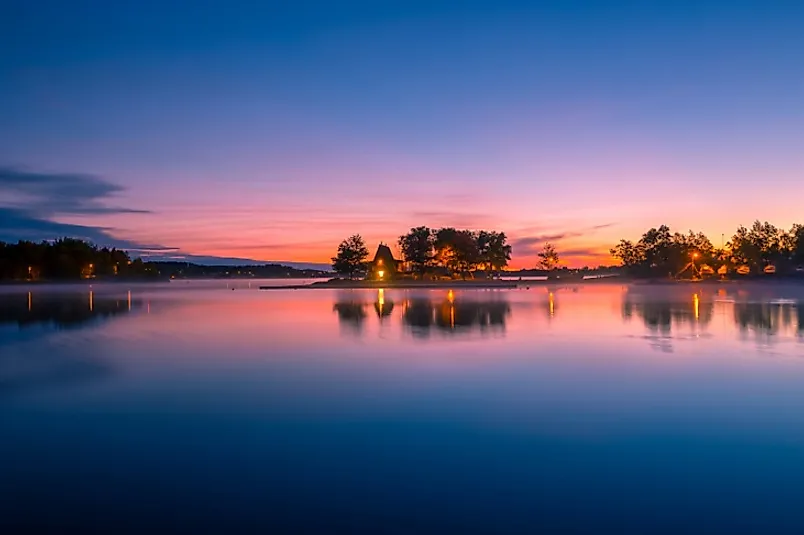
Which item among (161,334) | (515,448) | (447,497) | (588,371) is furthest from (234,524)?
(161,334)

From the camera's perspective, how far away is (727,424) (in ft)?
22.9

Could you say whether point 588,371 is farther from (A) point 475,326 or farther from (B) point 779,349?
(A) point 475,326

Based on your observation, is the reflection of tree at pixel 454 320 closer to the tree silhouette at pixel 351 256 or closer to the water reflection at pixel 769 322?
the water reflection at pixel 769 322

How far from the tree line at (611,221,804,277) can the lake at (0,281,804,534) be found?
75.4 meters

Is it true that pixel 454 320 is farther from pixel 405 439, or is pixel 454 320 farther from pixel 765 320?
pixel 405 439

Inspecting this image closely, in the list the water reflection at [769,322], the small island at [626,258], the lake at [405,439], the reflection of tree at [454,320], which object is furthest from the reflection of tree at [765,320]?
the small island at [626,258]

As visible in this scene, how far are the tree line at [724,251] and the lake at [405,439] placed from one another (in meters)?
75.4

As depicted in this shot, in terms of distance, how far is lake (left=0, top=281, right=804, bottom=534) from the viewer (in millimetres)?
4461

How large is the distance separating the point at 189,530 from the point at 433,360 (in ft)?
25.9

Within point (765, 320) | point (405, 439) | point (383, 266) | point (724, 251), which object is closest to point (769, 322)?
point (765, 320)

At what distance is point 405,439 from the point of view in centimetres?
645

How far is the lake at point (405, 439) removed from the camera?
4461 mm

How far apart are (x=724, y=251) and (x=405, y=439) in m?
90.8

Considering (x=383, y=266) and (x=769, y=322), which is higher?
(x=383, y=266)
